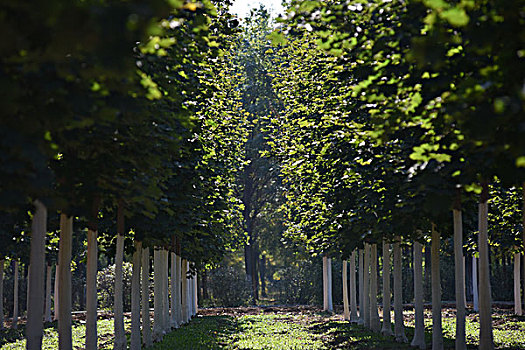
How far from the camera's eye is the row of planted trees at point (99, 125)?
5020 mm

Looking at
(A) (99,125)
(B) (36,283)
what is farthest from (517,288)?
(A) (99,125)

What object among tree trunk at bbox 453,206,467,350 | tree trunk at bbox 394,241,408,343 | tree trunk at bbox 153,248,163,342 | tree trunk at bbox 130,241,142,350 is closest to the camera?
tree trunk at bbox 453,206,467,350

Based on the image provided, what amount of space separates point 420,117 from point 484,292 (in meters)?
3.59

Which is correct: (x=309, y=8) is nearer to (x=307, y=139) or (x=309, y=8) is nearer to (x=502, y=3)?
(x=502, y=3)

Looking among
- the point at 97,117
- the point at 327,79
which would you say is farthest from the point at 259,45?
the point at 97,117

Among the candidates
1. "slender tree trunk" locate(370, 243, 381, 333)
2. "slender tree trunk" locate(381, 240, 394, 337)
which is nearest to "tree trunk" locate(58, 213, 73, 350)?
"slender tree trunk" locate(381, 240, 394, 337)

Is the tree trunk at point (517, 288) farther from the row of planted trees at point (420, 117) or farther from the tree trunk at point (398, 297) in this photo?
the tree trunk at point (398, 297)

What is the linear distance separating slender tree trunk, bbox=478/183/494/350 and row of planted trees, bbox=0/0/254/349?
4.71m

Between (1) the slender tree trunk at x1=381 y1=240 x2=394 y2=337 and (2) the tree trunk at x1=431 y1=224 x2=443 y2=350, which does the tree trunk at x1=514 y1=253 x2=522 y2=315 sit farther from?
(2) the tree trunk at x1=431 y1=224 x2=443 y2=350

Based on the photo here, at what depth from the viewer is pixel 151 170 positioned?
1053 cm

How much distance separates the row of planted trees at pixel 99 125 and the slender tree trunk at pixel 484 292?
4710 mm

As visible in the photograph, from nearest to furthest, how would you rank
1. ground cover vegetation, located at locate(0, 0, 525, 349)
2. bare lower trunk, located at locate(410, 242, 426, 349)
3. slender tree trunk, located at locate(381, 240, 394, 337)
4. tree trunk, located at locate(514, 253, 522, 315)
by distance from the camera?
ground cover vegetation, located at locate(0, 0, 525, 349), bare lower trunk, located at locate(410, 242, 426, 349), slender tree trunk, located at locate(381, 240, 394, 337), tree trunk, located at locate(514, 253, 522, 315)

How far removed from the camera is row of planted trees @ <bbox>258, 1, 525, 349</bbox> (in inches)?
262

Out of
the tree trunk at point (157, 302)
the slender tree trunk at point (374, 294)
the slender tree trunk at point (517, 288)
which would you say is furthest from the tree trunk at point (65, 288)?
the slender tree trunk at point (517, 288)
